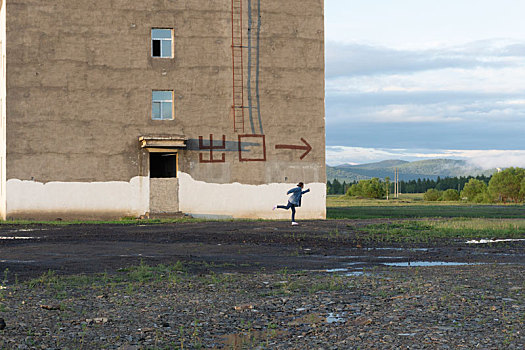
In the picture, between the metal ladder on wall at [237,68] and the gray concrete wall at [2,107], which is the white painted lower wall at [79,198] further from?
the metal ladder on wall at [237,68]

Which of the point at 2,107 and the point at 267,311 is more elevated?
the point at 2,107

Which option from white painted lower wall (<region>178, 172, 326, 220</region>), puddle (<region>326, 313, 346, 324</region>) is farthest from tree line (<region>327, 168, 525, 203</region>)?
puddle (<region>326, 313, 346, 324</region>)

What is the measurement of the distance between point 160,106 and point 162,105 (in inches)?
4.2

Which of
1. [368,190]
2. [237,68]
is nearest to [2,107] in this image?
[237,68]

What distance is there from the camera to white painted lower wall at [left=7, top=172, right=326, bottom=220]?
3005cm

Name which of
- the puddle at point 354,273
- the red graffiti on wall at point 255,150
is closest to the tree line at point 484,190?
the red graffiti on wall at point 255,150

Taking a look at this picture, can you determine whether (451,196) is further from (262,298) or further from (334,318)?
(334,318)

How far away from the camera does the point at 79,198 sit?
99.9 feet

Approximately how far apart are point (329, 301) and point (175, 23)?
24583 millimetres

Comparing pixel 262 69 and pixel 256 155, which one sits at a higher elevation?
pixel 262 69

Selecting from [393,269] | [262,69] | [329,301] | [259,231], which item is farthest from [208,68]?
[329,301]

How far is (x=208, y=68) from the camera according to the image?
31734 millimetres

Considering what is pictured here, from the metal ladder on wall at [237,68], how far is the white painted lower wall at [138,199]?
124 inches

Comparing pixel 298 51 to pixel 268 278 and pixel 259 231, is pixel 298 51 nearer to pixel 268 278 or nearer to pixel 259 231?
pixel 259 231
